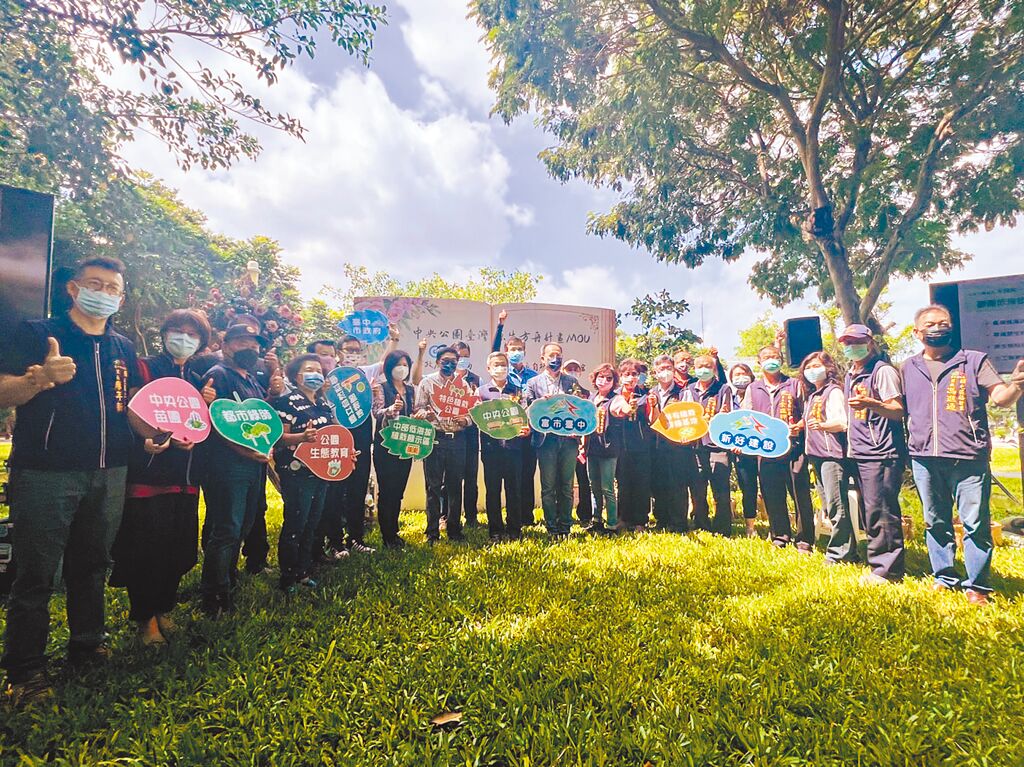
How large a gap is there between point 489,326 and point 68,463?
5964 mm

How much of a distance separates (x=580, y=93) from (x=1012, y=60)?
6742mm

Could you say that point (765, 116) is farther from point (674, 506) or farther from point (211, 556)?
point (211, 556)

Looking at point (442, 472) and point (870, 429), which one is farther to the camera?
point (442, 472)

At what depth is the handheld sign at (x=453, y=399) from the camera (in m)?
4.92

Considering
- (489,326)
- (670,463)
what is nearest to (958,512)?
(670,463)

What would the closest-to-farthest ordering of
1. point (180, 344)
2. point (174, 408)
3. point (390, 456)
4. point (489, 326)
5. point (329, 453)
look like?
point (174, 408)
point (180, 344)
point (329, 453)
point (390, 456)
point (489, 326)

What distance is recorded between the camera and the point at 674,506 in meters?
5.59

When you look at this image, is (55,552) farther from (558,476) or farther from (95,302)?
(558,476)

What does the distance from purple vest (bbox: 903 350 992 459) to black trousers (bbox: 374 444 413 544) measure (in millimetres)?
4422

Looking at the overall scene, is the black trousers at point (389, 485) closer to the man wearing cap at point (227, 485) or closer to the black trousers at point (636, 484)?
the man wearing cap at point (227, 485)

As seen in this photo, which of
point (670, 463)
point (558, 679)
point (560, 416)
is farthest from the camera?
point (670, 463)

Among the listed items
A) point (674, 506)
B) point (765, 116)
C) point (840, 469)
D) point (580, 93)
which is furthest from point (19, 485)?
point (765, 116)

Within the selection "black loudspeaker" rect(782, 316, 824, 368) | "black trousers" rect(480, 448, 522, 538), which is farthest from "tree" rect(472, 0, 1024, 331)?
"black trousers" rect(480, 448, 522, 538)

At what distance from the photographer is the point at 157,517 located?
287 centimetres
